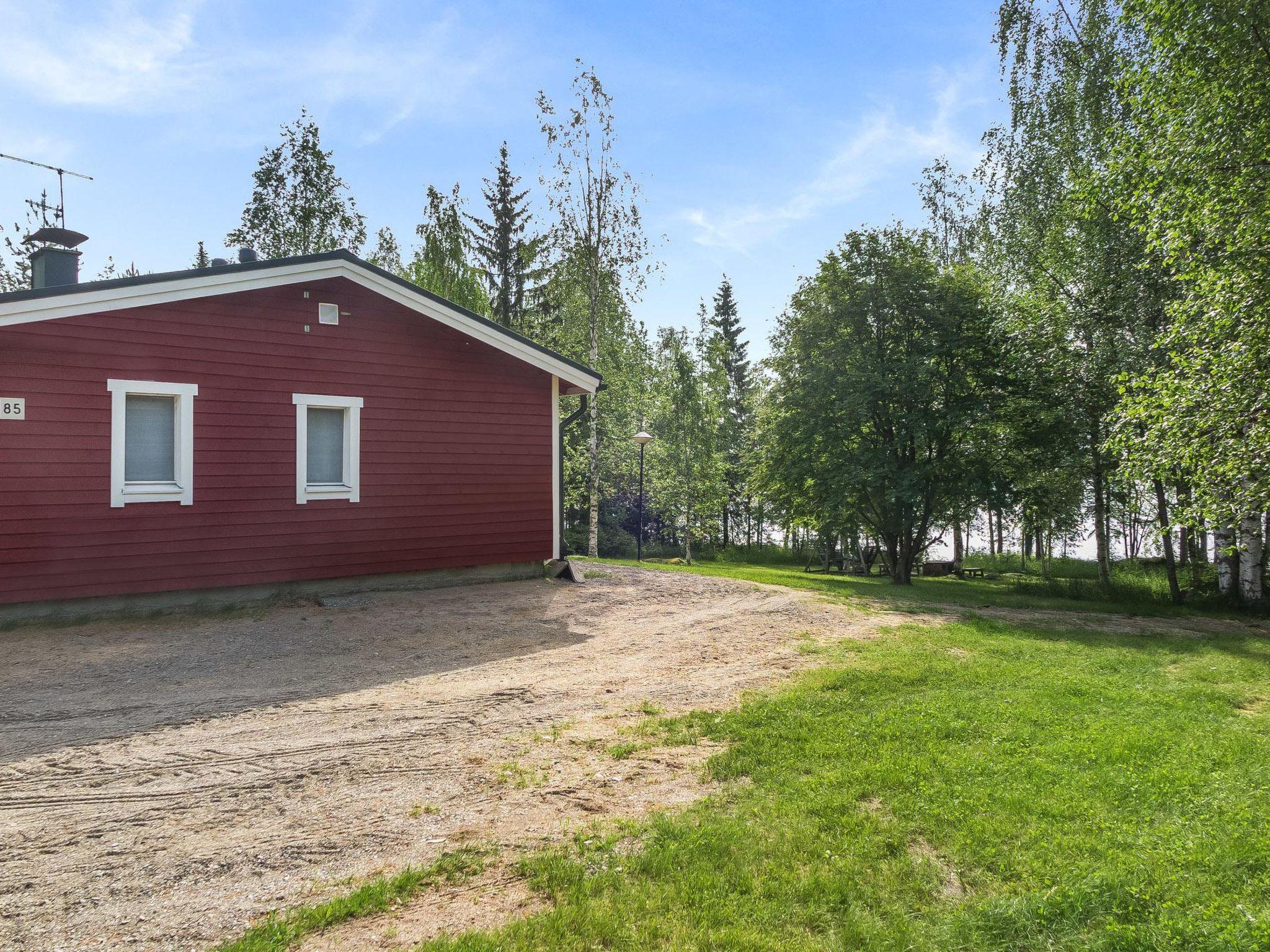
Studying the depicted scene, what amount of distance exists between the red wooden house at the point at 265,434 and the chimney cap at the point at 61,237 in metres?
0.23

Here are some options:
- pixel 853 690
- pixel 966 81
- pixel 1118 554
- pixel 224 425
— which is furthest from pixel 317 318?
pixel 1118 554

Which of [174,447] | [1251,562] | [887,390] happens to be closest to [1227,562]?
[1251,562]

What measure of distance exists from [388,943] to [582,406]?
1055cm

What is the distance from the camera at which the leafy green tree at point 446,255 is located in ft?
88.1

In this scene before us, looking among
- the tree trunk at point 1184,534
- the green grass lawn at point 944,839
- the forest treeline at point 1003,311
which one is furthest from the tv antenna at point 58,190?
the tree trunk at point 1184,534

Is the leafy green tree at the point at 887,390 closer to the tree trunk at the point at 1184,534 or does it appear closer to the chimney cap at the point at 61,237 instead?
the tree trunk at the point at 1184,534

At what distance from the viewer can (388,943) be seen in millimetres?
2455

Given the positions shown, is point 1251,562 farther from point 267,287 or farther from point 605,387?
point 605,387

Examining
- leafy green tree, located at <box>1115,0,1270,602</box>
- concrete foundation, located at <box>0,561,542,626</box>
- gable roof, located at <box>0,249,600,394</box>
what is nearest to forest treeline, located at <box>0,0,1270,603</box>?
leafy green tree, located at <box>1115,0,1270,602</box>

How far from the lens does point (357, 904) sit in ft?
8.71

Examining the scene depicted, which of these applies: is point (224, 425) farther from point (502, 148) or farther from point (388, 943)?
point (502, 148)

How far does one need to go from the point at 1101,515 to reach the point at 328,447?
1716cm

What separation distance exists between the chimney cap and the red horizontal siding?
2.87 meters

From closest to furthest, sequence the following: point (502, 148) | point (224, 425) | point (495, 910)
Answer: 1. point (495, 910)
2. point (224, 425)
3. point (502, 148)
